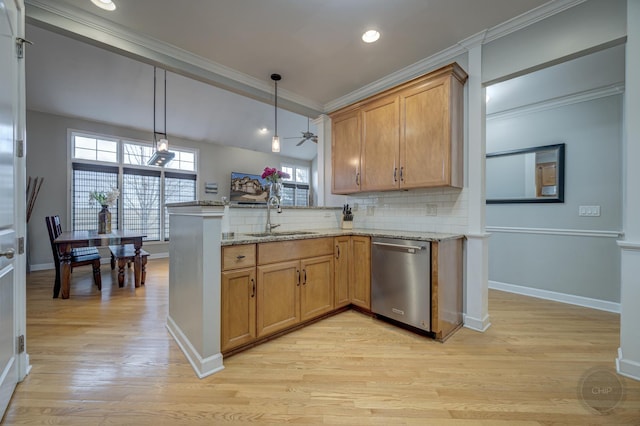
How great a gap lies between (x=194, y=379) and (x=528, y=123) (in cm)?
449

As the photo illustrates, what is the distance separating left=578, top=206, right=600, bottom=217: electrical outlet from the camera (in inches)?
115

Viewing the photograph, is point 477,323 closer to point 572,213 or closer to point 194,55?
point 572,213

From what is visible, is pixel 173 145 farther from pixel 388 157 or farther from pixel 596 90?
pixel 596 90

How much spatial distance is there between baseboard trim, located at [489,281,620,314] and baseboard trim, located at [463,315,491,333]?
1.34 meters

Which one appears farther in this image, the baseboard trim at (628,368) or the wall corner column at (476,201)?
the wall corner column at (476,201)

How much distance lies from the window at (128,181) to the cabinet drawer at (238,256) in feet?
16.2

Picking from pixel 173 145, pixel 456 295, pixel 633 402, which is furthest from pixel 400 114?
pixel 173 145

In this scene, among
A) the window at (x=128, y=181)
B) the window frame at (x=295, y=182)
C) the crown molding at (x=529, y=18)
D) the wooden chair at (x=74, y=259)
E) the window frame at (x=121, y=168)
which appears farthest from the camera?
the window frame at (x=295, y=182)

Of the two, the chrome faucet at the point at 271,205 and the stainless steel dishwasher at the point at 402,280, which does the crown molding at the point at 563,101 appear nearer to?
the stainless steel dishwasher at the point at 402,280

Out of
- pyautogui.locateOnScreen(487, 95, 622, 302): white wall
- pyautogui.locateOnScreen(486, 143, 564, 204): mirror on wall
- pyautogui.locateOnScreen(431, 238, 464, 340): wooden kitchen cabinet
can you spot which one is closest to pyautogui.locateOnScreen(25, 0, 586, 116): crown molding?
pyautogui.locateOnScreen(487, 95, 622, 302): white wall

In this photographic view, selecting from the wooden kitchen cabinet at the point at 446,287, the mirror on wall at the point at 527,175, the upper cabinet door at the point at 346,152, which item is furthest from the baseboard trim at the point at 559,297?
the upper cabinet door at the point at 346,152

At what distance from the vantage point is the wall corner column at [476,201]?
2418mm

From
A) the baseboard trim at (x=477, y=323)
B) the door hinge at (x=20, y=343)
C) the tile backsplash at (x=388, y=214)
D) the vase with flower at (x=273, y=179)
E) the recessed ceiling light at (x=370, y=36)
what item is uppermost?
the recessed ceiling light at (x=370, y=36)

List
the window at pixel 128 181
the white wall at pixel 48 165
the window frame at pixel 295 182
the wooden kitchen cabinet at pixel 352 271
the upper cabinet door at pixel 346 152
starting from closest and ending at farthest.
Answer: the wooden kitchen cabinet at pixel 352 271
the upper cabinet door at pixel 346 152
the white wall at pixel 48 165
the window at pixel 128 181
the window frame at pixel 295 182
